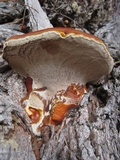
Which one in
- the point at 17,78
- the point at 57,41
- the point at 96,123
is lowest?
the point at 96,123

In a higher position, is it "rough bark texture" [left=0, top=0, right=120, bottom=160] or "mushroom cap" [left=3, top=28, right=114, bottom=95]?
"mushroom cap" [left=3, top=28, right=114, bottom=95]

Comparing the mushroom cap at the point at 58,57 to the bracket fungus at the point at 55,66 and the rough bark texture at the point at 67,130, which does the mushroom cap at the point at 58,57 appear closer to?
the bracket fungus at the point at 55,66

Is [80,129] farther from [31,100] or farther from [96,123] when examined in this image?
[31,100]

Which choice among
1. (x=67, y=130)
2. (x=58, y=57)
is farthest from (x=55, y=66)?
(x=67, y=130)

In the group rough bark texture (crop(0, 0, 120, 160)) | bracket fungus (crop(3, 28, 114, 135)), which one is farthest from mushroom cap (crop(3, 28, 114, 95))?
rough bark texture (crop(0, 0, 120, 160))

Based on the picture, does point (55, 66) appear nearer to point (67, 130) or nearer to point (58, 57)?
point (58, 57)

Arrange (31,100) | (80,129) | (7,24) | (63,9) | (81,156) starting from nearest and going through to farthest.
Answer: (81,156) < (80,129) < (31,100) < (7,24) < (63,9)

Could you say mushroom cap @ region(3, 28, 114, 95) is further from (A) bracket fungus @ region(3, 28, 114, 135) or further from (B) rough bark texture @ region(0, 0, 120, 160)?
(B) rough bark texture @ region(0, 0, 120, 160)

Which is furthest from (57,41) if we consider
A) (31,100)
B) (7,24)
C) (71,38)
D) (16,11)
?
(16,11)
